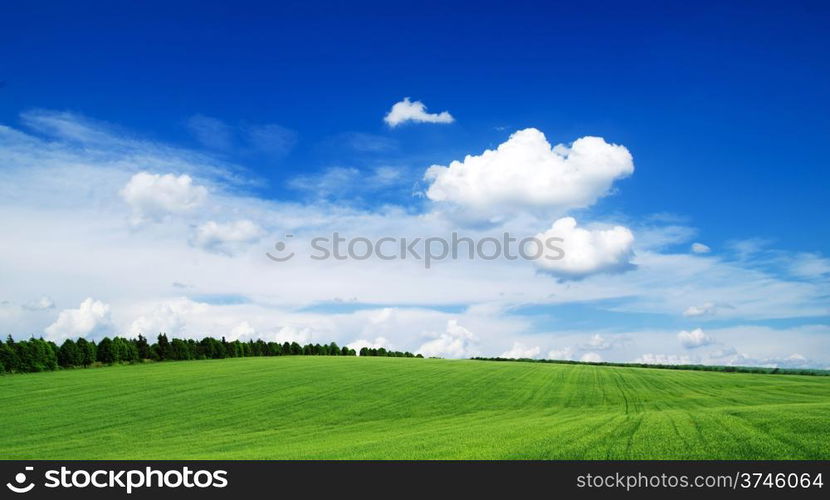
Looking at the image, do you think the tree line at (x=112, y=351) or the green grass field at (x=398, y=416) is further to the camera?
the tree line at (x=112, y=351)

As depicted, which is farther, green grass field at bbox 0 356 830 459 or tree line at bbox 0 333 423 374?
tree line at bbox 0 333 423 374

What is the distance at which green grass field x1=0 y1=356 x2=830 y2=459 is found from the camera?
73.8 ft

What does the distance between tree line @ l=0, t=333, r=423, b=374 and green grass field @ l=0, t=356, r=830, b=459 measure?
10.6 meters

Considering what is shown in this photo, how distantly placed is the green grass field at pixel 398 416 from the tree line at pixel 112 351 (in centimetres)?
1057

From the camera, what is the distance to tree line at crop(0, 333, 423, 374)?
78.2m

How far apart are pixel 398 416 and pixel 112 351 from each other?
240 feet

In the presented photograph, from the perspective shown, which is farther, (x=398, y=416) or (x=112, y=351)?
(x=112, y=351)

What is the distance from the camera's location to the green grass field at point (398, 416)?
2248 cm

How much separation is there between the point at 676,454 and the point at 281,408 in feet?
107

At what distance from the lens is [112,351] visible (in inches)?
3775

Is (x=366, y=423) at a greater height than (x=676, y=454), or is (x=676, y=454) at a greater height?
(x=676, y=454)
